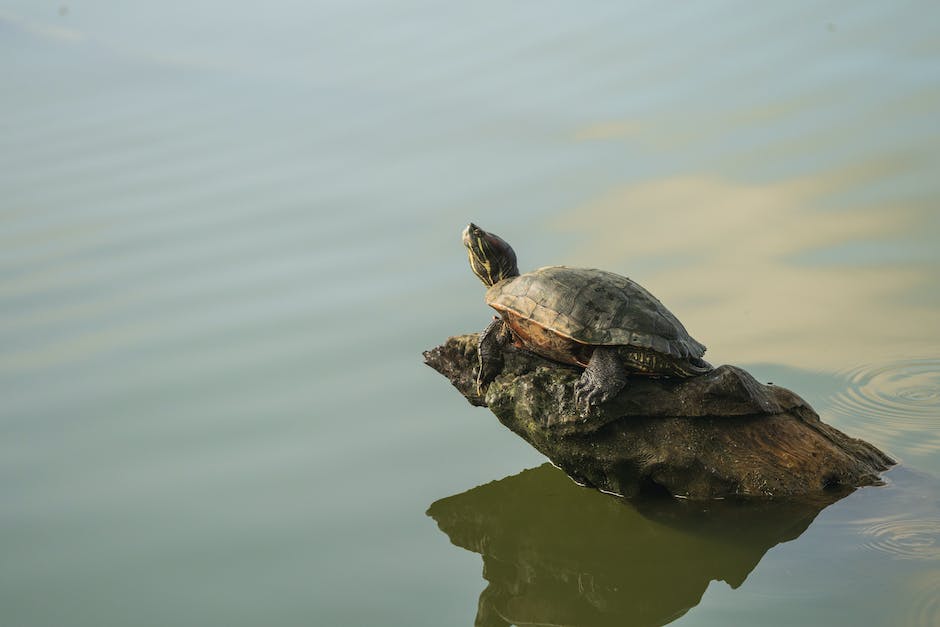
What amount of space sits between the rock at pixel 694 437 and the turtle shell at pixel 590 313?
23 cm

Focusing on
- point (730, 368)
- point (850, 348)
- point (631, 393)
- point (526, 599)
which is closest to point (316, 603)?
point (526, 599)

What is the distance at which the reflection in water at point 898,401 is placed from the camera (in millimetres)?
5367

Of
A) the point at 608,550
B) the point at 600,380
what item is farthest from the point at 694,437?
the point at 608,550

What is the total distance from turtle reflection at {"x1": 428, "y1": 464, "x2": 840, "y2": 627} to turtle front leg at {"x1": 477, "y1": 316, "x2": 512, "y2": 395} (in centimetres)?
68

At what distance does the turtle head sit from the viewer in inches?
213

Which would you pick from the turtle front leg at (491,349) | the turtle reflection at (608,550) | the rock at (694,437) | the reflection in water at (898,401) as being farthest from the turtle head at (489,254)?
the reflection in water at (898,401)

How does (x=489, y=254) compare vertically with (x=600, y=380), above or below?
above

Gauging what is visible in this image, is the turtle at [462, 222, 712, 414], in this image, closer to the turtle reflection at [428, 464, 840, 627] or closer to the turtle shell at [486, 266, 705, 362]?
the turtle shell at [486, 266, 705, 362]

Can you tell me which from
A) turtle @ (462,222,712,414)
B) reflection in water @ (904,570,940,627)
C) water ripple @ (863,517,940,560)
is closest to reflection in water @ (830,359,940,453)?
water ripple @ (863,517,940,560)

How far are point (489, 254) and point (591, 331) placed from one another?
94cm

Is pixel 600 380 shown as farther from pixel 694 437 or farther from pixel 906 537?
pixel 906 537

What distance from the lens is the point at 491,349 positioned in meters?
5.05

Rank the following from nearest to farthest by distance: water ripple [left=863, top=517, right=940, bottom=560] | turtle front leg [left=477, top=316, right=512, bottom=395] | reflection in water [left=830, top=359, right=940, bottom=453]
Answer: water ripple [left=863, top=517, right=940, bottom=560], turtle front leg [left=477, top=316, right=512, bottom=395], reflection in water [left=830, top=359, right=940, bottom=453]

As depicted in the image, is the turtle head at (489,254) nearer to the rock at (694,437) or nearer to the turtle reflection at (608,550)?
the rock at (694,437)
